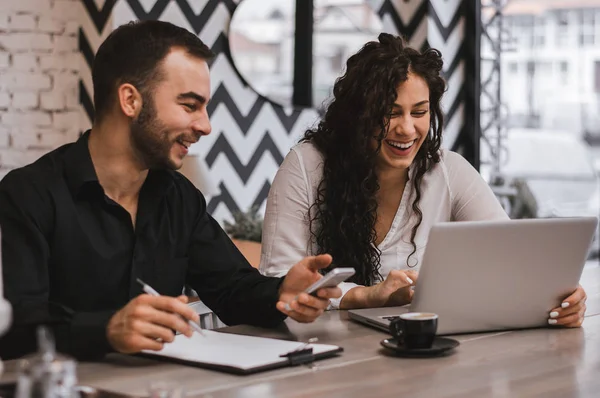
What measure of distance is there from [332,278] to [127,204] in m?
0.51

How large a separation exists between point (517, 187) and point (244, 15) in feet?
4.93

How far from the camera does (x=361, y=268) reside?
2.46m

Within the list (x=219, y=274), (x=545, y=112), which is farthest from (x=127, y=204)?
(x=545, y=112)

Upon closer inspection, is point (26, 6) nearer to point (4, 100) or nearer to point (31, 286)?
point (4, 100)

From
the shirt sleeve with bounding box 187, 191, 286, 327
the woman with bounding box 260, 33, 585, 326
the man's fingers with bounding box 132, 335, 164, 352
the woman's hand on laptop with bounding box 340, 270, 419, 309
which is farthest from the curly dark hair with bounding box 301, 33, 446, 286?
the man's fingers with bounding box 132, 335, 164, 352

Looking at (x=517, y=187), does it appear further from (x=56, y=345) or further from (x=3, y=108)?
(x=56, y=345)

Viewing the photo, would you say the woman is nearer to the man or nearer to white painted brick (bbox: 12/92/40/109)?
the man

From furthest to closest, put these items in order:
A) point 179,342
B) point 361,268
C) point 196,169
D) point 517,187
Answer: point 517,187, point 196,169, point 361,268, point 179,342

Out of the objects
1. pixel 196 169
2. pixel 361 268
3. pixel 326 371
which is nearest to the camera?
pixel 326 371

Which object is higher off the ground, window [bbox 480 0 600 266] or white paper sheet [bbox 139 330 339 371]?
window [bbox 480 0 600 266]

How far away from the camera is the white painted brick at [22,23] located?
398 cm

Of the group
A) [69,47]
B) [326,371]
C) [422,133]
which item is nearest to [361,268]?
[422,133]

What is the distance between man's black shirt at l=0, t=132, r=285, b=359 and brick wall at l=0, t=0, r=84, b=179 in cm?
205

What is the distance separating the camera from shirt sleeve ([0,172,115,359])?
1.64m
